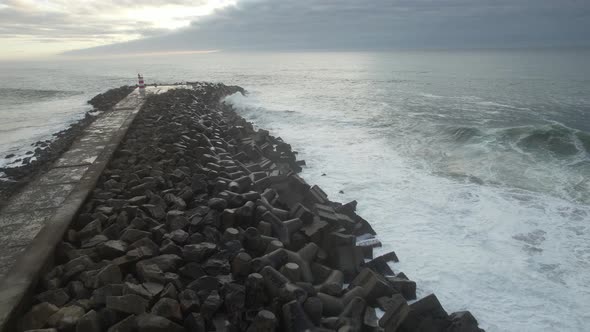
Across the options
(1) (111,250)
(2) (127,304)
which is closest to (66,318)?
(2) (127,304)

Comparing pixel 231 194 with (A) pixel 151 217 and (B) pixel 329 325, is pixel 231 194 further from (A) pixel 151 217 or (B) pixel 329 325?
(B) pixel 329 325

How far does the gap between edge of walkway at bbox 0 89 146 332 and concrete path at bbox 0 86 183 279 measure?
7 centimetres

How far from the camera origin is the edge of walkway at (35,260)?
9.52ft

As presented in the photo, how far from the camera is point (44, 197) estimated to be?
206 inches

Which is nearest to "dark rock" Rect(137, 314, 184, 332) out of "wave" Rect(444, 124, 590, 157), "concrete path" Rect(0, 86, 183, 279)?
"concrete path" Rect(0, 86, 183, 279)

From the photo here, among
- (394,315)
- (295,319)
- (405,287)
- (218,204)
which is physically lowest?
(405,287)

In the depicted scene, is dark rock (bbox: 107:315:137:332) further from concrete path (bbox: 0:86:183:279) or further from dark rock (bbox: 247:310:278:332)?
concrete path (bbox: 0:86:183:279)

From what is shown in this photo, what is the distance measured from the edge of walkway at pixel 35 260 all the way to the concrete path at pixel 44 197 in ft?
0.24

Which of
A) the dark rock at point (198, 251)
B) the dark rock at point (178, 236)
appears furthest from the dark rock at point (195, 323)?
the dark rock at point (178, 236)

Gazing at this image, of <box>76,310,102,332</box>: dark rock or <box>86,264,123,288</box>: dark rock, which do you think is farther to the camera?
<box>86,264,123,288</box>: dark rock

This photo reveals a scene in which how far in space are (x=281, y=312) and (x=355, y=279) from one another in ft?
3.73

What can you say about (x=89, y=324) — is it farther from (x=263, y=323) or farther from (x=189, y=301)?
(x=263, y=323)

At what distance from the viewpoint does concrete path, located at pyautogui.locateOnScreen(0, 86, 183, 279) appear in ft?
13.0

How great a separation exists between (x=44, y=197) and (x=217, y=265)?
3181mm
